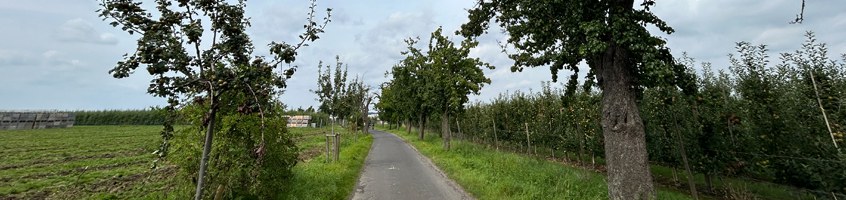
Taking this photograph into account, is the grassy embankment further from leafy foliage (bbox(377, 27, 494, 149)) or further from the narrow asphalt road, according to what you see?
leafy foliage (bbox(377, 27, 494, 149))

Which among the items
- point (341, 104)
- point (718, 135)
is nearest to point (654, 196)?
point (718, 135)

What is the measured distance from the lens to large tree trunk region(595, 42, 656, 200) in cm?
726

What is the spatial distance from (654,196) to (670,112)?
16.7 ft

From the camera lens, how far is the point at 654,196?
23.4 feet

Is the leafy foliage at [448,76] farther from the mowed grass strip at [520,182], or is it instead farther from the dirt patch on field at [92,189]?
the dirt patch on field at [92,189]

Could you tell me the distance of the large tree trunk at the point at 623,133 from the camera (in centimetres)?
726

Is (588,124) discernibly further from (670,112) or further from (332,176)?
(332,176)

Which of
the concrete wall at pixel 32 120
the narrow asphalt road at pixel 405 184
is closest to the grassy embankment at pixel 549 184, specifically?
the narrow asphalt road at pixel 405 184

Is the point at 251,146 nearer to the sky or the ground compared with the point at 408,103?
nearer to the ground

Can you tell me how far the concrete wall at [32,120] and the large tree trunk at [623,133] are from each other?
6524 centimetres

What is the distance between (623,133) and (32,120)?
6683 centimetres

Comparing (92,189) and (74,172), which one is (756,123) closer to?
(92,189)

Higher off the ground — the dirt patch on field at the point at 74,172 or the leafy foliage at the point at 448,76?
the leafy foliage at the point at 448,76

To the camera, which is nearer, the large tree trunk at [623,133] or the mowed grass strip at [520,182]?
the large tree trunk at [623,133]
